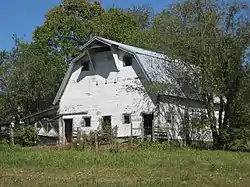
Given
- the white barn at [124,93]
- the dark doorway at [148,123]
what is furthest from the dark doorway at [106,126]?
the dark doorway at [148,123]

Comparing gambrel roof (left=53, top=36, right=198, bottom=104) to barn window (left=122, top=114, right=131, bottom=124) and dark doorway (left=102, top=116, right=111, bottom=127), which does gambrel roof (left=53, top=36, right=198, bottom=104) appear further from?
dark doorway (left=102, top=116, right=111, bottom=127)

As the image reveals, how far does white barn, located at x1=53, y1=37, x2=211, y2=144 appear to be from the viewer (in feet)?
112

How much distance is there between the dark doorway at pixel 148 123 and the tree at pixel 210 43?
5.09 metres

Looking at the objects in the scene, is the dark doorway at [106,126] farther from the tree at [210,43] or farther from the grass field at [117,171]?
the grass field at [117,171]

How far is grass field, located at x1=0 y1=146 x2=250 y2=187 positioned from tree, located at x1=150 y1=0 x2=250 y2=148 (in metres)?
9.86

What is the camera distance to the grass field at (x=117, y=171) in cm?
1349

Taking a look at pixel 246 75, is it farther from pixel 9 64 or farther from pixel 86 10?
pixel 86 10

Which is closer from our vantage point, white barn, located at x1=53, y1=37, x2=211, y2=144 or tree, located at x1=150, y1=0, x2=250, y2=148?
tree, located at x1=150, y1=0, x2=250, y2=148

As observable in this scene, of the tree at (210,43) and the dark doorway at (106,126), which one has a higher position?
the tree at (210,43)

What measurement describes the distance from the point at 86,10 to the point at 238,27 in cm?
2885

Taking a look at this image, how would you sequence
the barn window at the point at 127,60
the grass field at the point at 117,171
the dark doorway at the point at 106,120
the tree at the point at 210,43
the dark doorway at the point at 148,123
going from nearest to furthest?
1. the grass field at the point at 117,171
2. the tree at the point at 210,43
3. the dark doorway at the point at 148,123
4. the barn window at the point at 127,60
5. the dark doorway at the point at 106,120

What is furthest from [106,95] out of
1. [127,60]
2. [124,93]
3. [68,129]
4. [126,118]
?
[68,129]

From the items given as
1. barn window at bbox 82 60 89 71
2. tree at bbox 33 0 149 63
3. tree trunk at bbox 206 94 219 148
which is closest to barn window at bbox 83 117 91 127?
barn window at bbox 82 60 89 71

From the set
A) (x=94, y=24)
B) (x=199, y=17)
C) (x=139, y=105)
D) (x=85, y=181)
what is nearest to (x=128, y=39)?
(x=94, y=24)
